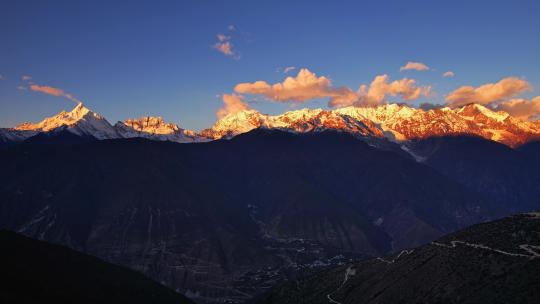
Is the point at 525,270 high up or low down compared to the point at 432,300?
up

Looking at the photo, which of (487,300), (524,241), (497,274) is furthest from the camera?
(524,241)

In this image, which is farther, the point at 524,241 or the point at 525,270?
the point at 524,241

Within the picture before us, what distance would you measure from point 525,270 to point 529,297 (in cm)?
1878

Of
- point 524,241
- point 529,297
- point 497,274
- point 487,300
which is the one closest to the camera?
point 529,297

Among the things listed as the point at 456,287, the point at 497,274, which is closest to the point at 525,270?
the point at 497,274

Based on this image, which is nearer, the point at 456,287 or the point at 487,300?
the point at 487,300

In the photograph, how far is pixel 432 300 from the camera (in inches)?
7736

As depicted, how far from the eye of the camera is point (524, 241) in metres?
200

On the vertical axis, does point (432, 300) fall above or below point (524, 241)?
below

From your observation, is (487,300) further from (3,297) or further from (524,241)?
(3,297)

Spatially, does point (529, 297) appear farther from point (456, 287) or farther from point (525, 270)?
point (456, 287)

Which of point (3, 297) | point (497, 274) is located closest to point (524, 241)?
point (497, 274)

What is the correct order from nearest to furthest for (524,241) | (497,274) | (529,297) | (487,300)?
(529,297) < (487,300) < (497,274) < (524,241)

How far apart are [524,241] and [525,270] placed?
26174 mm
